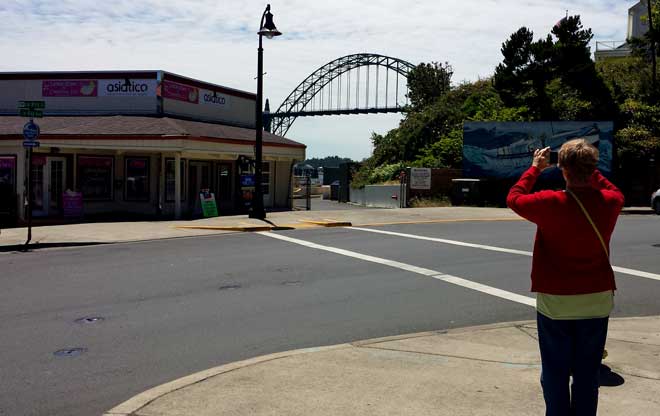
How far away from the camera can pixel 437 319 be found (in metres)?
8.20

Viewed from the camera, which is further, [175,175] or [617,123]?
[617,123]

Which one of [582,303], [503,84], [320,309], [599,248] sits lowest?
[320,309]

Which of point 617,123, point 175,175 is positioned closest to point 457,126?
point 617,123

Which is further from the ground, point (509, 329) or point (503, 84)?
point (503, 84)

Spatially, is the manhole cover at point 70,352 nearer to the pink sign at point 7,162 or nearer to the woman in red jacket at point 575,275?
the woman in red jacket at point 575,275

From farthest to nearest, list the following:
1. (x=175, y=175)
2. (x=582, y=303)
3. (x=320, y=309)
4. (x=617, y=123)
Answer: (x=617, y=123), (x=175, y=175), (x=320, y=309), (x=582, y=303)

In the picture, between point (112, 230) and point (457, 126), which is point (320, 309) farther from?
point (457, 126)

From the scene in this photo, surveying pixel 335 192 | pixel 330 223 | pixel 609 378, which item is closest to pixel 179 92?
pixel 330 223

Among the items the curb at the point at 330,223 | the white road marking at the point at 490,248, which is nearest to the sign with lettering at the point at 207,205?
the curb at the point at 330,223

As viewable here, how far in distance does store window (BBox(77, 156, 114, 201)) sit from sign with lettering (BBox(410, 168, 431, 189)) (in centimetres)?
1409

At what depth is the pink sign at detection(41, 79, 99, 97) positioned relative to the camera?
2589cm

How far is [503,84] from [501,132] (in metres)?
8.61

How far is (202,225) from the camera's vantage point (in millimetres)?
19266

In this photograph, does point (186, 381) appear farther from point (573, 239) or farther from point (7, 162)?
point (7, 162)
